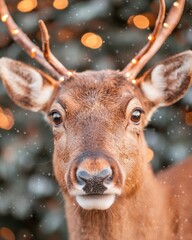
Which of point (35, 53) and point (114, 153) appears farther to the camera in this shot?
point (35, 53)

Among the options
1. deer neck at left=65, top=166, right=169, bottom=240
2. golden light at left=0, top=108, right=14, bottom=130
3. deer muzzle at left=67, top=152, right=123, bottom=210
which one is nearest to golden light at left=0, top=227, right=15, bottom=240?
golden light at left=0, top=108, right=14, bottom=130

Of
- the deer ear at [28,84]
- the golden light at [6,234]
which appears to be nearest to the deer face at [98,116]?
the deer ear at [28,84]

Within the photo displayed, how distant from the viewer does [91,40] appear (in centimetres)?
521

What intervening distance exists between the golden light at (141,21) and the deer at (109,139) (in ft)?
3.41

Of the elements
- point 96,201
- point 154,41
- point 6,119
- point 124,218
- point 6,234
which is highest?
point 154,41

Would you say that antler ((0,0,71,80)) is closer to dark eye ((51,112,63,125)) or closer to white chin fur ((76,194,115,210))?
dark eye ((51,112,63,125))

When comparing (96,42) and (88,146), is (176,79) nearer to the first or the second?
(88,146)

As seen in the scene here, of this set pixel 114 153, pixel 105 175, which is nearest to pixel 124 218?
pixel 114 153

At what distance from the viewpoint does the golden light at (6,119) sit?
5266 mm

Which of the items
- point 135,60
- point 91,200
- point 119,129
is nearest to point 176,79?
point 135,60

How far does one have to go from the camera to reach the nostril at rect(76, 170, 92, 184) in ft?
10.8

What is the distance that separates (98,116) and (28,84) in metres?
0.49

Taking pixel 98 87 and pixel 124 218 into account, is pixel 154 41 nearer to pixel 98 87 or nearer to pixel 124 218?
pixel 98 87

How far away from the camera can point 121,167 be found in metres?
3.49
